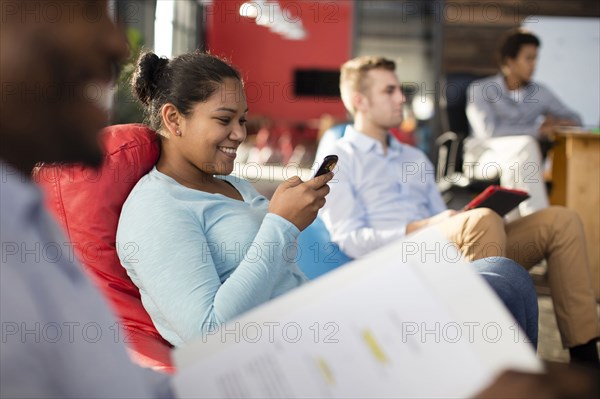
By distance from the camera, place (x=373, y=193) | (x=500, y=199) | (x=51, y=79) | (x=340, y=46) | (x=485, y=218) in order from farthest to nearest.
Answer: (x=340, y=46) → (x=373, y=193) → (x=500, y=199) → (x=485, y=218) → (x=51, y=79)

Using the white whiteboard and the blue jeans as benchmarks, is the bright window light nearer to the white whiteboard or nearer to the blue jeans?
the white whiteboard

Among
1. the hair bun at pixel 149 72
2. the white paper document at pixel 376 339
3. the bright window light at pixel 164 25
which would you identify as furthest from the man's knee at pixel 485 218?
the bright window light at pixel 164 25

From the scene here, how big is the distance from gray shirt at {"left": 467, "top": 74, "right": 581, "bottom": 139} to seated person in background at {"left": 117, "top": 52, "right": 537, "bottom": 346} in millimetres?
2989

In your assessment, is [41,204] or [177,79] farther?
[177,79]

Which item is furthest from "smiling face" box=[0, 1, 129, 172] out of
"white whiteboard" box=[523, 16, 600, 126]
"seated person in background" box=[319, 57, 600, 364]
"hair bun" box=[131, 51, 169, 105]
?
"white whiteboard" box=[523, 16, 600, 126]

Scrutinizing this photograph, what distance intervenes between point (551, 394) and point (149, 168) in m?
1.18

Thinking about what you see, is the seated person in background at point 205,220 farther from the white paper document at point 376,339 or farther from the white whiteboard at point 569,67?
the white whiteboard at point 569,67

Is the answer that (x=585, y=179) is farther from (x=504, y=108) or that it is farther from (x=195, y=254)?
(x=195, y=254)

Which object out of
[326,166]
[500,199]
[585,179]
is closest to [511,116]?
[585,179]

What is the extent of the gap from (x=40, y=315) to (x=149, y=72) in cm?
Answer: 115

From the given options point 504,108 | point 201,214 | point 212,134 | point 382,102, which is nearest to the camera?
point 201,214

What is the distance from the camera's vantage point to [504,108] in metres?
4.50

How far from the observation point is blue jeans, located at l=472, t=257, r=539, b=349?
46.2 inches

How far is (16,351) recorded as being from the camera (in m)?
0.56
